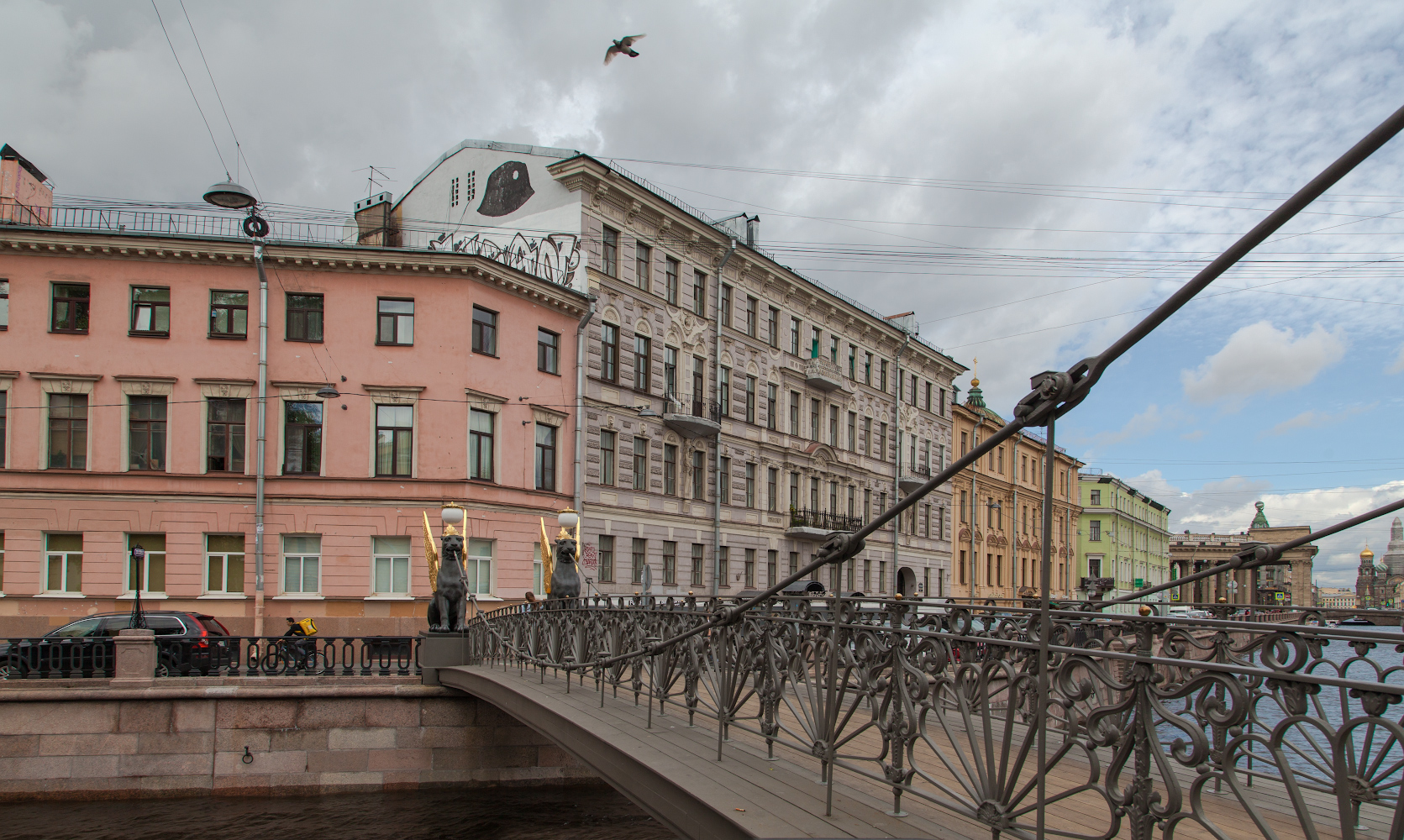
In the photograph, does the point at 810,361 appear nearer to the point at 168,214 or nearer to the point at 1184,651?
the point at 168,214

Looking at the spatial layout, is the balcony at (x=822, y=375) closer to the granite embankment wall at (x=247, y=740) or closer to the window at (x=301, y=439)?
the window at (x=301, y=439)

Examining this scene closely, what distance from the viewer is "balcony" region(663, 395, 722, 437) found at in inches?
1145

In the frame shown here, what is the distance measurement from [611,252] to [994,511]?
107 feet

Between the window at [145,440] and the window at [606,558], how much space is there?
11.1 meters

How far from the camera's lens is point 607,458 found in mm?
27281

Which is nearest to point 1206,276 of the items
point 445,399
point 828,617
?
point 828,617

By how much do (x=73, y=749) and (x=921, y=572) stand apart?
37.5 metres

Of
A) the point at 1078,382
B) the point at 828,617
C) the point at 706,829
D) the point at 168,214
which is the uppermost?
the point at 168,214

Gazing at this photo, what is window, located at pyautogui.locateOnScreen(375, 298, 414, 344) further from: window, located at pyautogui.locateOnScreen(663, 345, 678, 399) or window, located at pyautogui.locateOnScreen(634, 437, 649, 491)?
window, located at pyautogui.locateOnScreen(663, 345, 678, 399)

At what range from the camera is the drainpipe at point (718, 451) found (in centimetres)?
3077

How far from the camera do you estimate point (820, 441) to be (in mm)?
37031

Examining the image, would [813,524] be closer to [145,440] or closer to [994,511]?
[994,511]

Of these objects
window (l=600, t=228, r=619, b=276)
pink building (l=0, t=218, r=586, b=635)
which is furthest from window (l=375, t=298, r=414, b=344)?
window (l=600, t=228, r=619, b=276)

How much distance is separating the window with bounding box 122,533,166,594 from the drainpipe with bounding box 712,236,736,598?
51.2 feet
